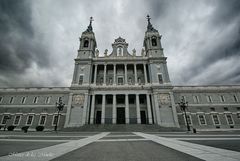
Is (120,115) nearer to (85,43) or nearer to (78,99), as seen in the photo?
(78,99)

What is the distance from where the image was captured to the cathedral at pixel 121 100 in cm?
2906

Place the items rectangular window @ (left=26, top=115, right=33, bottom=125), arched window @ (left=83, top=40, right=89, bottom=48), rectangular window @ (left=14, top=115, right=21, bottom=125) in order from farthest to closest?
arched window @ (left=83, top=40, right=89, bottom=48), rectangular window @ (left=14, top=115, right=21, bottom=125), rectangular window @ (left=26, top=115, right=33, bottom=125)

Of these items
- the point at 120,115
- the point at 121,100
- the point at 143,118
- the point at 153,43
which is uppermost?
the point at 153,43

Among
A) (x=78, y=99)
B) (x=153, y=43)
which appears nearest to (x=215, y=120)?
(x=153, y=43)

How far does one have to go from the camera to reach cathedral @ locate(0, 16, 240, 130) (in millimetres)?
29062

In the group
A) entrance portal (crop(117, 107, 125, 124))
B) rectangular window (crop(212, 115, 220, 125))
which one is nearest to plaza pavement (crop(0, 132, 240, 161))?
entrance portal (crop(117, 107, 125, 124))

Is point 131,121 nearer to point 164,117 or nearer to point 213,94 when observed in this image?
point 164,117

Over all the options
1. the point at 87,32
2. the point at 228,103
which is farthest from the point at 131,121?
the point at 87,32

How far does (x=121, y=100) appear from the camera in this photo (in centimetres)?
3384

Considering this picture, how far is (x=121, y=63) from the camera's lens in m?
35.9

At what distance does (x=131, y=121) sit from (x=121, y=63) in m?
16.9

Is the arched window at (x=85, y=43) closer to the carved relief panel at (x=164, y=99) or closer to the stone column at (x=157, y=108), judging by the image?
the stone column at (x=157, y=108)

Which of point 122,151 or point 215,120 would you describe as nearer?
point 122,151

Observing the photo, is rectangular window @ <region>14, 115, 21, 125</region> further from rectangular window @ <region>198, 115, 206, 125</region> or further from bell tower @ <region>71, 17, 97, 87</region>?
rectangular window @ <region>198, 115, 206, 125</region>
